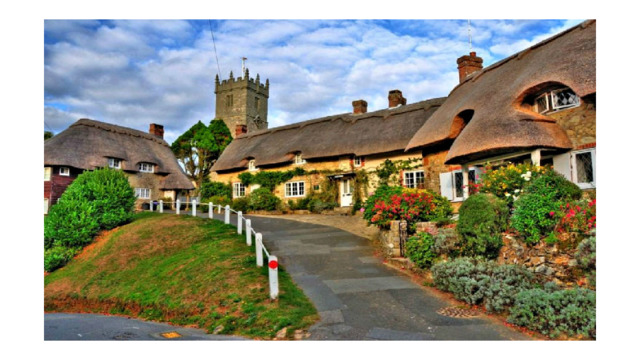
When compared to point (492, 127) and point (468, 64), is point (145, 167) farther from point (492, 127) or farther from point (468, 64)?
point (492, 127)

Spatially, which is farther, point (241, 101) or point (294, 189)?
point (241, 101)

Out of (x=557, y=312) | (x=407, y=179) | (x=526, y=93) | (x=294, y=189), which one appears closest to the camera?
(x=557, y=312)

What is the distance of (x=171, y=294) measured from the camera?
29.5 ft

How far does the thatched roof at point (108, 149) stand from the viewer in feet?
81.5

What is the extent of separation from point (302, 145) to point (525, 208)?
17920 mm

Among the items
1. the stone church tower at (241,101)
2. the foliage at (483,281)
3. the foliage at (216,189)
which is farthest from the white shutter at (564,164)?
the stone church tower at (241,101)

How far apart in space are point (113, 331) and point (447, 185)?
12.7 metres

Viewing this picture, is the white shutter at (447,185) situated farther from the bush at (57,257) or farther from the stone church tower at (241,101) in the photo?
the stone church tower at (241,101)

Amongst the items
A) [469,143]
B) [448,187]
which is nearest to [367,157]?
[448,187]

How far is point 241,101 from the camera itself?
198ft

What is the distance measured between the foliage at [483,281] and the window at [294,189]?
17.0 meters

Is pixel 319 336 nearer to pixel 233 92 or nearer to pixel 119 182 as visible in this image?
pixel 119 182

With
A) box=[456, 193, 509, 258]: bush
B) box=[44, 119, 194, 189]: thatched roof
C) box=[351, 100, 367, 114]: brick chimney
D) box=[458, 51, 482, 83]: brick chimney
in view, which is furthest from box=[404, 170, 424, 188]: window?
box=[44, 119, 194, 189]: thatched roof

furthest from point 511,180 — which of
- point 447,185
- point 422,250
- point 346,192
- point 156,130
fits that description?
point 156,130
